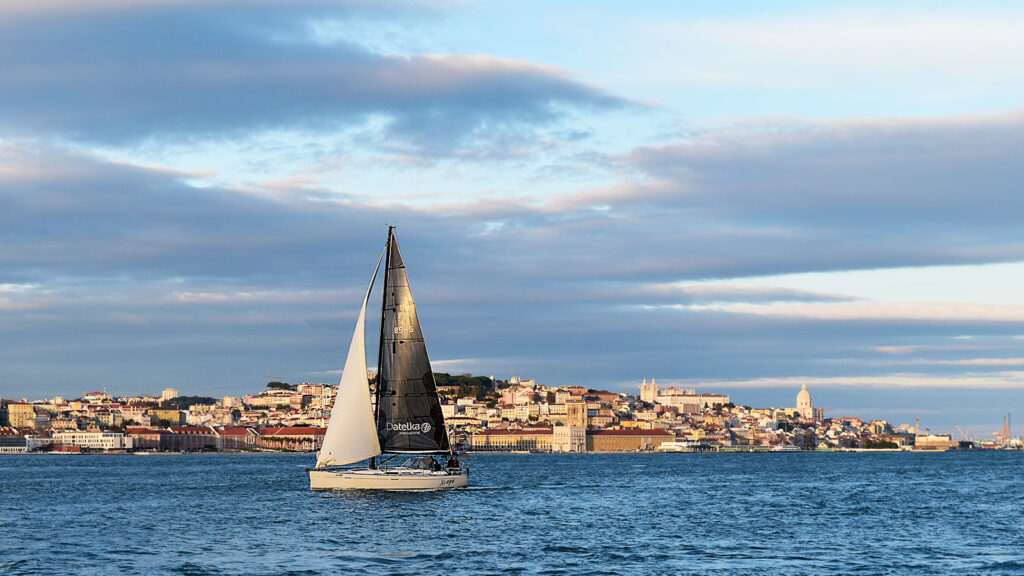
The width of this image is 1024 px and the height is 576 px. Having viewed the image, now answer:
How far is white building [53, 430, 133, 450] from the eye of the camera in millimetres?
190875

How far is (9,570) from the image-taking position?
24375 mm

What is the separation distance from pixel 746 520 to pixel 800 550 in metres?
8.26

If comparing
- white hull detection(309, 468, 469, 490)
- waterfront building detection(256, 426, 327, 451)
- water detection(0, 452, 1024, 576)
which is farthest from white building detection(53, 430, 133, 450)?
white hull detection(309, 468, 469, 490)

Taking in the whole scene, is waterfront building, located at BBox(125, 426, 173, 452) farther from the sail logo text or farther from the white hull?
the sail logo text

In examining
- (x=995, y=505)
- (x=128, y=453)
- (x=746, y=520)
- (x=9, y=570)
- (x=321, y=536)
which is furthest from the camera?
(x=128, y=453)

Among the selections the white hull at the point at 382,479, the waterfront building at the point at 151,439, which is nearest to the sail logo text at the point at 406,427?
the white hull at the point at 382,479

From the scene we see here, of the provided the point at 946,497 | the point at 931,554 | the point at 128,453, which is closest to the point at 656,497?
the point at 946,497

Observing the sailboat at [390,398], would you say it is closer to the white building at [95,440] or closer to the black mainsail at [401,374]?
the black mainsail at [401,374]

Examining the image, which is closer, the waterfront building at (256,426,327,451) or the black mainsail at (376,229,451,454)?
the black mainsail at (376,229,451,454)

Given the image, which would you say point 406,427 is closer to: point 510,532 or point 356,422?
point 356,422

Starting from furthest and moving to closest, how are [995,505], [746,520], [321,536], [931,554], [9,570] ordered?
1. [995,505]
2. [746,520]
3. [321,536]
4. [931,554]
5. [9,570]

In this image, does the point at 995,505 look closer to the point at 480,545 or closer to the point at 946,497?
the point at 946,497

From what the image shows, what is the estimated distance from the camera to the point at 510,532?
3209 centimetres

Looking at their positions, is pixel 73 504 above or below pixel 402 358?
below
